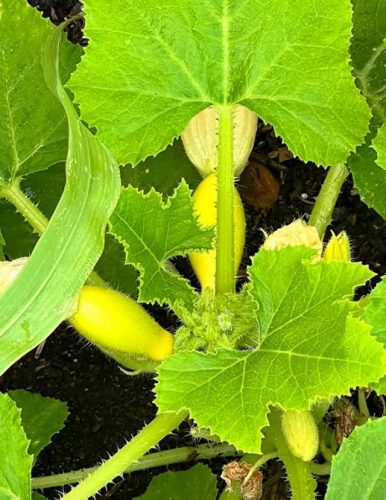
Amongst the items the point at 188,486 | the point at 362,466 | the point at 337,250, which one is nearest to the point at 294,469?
the point at 362,466

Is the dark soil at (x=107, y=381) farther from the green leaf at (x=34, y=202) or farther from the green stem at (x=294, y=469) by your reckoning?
the green stem at (x=294, y=469)

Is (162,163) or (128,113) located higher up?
(128,113)

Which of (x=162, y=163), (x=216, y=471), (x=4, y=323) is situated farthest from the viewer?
(x=216, y=471)

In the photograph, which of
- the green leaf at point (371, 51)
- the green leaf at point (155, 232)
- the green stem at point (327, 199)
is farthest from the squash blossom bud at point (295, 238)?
the green leaf at point (371, 51)

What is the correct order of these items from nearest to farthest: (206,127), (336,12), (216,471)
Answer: (336,12), (206,127), (216,471)

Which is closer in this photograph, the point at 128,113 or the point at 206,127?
the point at 128,113

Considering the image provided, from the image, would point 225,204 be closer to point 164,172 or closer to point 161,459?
point 164,172

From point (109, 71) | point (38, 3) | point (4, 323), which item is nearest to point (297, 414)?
point (4, 323)

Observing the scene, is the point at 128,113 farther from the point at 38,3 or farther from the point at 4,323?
the point at 38,3
